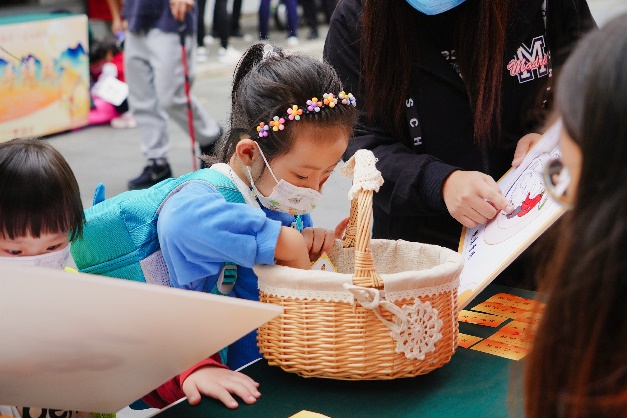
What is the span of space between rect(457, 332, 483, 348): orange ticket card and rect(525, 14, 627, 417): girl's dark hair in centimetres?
58

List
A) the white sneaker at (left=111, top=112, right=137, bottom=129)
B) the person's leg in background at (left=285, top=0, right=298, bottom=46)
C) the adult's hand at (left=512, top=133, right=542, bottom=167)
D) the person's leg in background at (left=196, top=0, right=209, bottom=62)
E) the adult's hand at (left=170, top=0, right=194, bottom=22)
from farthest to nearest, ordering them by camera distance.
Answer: the person's leg in background at (left=285, top=0, right=298, bottom=46) < the person's leg in background at (left=196, top=0, right=209, bottom=62) < the white sneaker at (left=111, top=112, right=137, bottom=129) < the adult's hand at (left=170, top=0, right=194, bottom=22) < the adult's hand at (left=512, top=133, right=542, bottom=167)

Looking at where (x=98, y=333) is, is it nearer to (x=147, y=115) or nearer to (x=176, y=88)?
(x=176, y=88)

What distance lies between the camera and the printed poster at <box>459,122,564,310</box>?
1254 millimetres

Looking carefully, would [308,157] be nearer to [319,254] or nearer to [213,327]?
[319,254]

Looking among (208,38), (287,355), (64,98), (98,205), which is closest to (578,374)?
(287,355)

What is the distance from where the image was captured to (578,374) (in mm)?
693

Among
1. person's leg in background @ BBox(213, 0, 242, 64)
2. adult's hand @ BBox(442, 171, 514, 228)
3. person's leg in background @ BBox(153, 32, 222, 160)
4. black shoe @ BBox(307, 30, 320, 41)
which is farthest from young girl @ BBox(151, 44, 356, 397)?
black shoe @ BBox(307, 30, 320, 41)

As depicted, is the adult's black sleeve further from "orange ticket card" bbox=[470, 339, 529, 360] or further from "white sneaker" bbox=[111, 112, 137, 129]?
"white sneaker" bbox=[111, 112, 137, 129]

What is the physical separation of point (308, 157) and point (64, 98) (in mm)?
4679

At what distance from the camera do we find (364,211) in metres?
1.09

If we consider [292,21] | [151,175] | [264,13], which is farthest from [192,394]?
[292,21]

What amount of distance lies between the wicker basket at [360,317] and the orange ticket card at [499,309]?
1.03 ft

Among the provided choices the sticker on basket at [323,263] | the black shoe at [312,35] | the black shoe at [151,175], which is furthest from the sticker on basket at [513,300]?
the black shoe at [312,35]

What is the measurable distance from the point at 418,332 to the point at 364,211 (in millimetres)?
183
